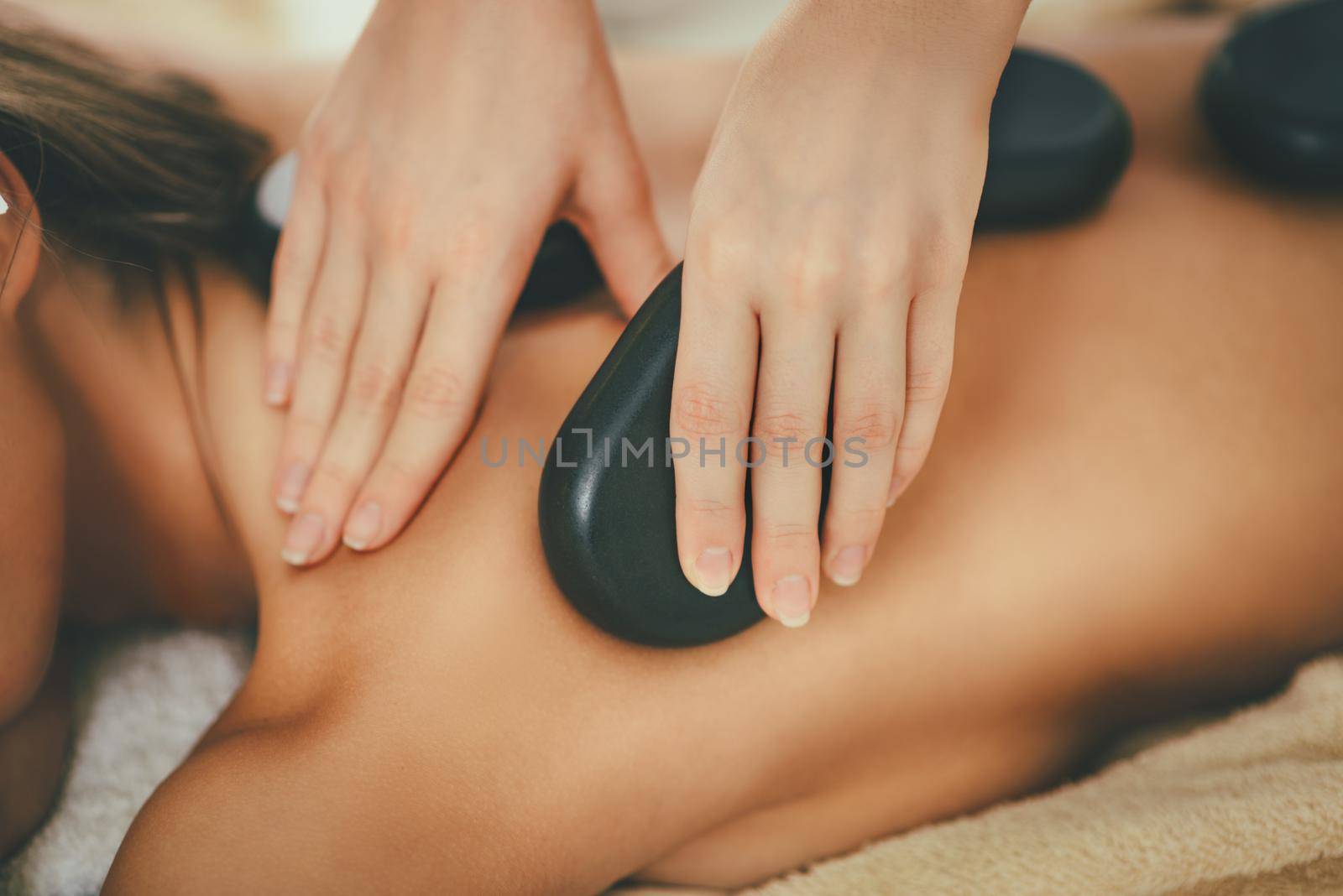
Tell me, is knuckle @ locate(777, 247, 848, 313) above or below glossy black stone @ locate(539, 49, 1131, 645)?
above

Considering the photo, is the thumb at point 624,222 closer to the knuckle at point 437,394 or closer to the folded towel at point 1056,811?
the knuckle at point 437,394

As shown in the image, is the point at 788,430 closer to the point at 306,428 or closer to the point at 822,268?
the point at 822,268

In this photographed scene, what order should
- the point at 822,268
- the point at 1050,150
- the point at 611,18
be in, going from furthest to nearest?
the point at 611,18
the point at 1050,150
the point at 822,268

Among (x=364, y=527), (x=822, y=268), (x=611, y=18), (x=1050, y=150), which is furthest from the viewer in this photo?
(x=611, y=18)

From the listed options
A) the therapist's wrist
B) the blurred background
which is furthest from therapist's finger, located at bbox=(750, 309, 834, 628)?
the blurred background

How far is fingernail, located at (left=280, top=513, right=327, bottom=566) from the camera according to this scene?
23.5 inches

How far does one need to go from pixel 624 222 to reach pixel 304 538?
31cm

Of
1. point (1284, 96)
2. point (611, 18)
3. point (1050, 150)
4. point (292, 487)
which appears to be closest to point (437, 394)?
point (292, 487)

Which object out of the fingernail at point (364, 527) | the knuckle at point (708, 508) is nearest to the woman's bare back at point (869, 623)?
the fingernail at point (364, 527)

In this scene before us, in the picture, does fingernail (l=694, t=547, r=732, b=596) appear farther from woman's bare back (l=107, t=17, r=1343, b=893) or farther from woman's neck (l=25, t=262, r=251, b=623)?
woman's neck (l=25, t=262, r=251, b=623)

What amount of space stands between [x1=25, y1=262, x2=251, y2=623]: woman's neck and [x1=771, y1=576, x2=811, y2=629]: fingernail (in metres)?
0.45

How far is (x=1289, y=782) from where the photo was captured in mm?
554

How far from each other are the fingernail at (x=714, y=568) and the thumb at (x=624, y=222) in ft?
0.74

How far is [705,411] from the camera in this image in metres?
0.50
